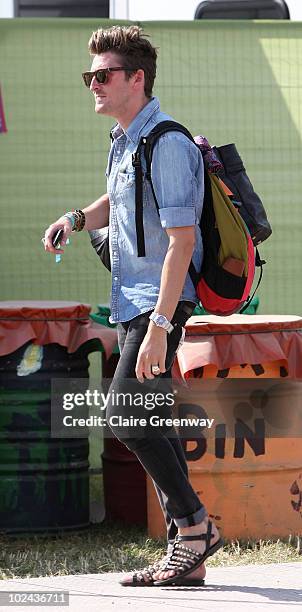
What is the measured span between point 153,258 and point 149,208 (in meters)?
0.16

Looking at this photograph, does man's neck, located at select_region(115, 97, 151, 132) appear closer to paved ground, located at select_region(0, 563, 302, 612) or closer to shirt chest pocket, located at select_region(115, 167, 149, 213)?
shirt chest pocket, located at select_region(115, 167, 149, 213)

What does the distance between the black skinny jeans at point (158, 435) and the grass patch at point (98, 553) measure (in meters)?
0.97

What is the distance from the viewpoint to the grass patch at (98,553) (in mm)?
4824

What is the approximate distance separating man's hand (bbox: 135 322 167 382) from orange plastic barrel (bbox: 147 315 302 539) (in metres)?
1.36

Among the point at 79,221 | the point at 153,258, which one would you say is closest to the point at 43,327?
the point at 79,221

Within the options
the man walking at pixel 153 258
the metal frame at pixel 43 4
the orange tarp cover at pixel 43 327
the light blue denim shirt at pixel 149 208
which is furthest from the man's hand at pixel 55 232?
the metal frame at pixel 43 4

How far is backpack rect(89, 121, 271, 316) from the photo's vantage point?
3797 mm

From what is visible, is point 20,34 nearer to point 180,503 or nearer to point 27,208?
point 27,208

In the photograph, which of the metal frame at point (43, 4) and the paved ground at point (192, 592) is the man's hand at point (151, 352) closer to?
the paved ground at point (192, 592)

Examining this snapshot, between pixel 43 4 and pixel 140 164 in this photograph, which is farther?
pixel 43 4

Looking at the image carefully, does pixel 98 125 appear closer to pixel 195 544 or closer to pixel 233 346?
pixel 233 346

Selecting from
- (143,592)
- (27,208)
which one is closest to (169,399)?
(143,592)

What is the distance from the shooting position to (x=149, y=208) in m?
3.84

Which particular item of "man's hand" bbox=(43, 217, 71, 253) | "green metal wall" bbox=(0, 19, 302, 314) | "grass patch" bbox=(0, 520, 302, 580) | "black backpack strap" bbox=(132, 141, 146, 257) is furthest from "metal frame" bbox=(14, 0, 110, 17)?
"black backpack strap" bbox=(132, 141, 146, 257)
